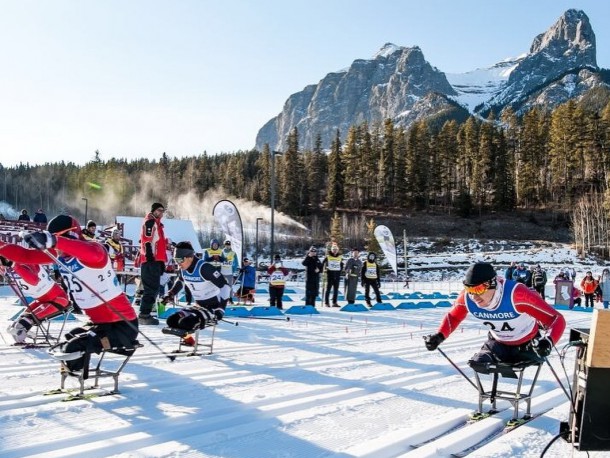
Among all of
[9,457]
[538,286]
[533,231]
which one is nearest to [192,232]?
[538,286]

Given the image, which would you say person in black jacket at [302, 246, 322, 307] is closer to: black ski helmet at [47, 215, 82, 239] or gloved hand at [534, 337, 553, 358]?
black ski helmet at [47, 215, 82, 239]

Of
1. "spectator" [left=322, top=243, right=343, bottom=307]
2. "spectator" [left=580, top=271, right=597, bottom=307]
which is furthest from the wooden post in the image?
"spectator" [left=580, top=271, right=597, bottom=307]

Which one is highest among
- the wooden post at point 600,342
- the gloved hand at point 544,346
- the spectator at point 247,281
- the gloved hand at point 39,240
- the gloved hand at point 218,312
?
the gloved hand at point 39,240

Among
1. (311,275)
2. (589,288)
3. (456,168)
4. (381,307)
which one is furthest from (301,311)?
(456,168)

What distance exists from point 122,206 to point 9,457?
94.1m

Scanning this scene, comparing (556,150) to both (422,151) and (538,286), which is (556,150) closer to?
(422,151)

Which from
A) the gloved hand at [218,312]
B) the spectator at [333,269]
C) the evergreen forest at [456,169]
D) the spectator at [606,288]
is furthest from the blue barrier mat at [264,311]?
the evergreen forest at [456,169]

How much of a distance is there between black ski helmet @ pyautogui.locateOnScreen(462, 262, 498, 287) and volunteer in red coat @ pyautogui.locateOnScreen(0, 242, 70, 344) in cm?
555

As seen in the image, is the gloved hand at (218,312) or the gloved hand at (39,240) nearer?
the gloved hand at (39,240)

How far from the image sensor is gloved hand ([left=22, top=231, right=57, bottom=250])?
14.2 feet

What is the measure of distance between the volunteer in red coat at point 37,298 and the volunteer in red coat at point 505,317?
205 inches

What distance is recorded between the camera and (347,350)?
26.9 ft

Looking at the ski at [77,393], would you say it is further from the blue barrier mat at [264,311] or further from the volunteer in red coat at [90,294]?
the blue barrier mat at [264,311]

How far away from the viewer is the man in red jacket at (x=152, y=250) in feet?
30.5
